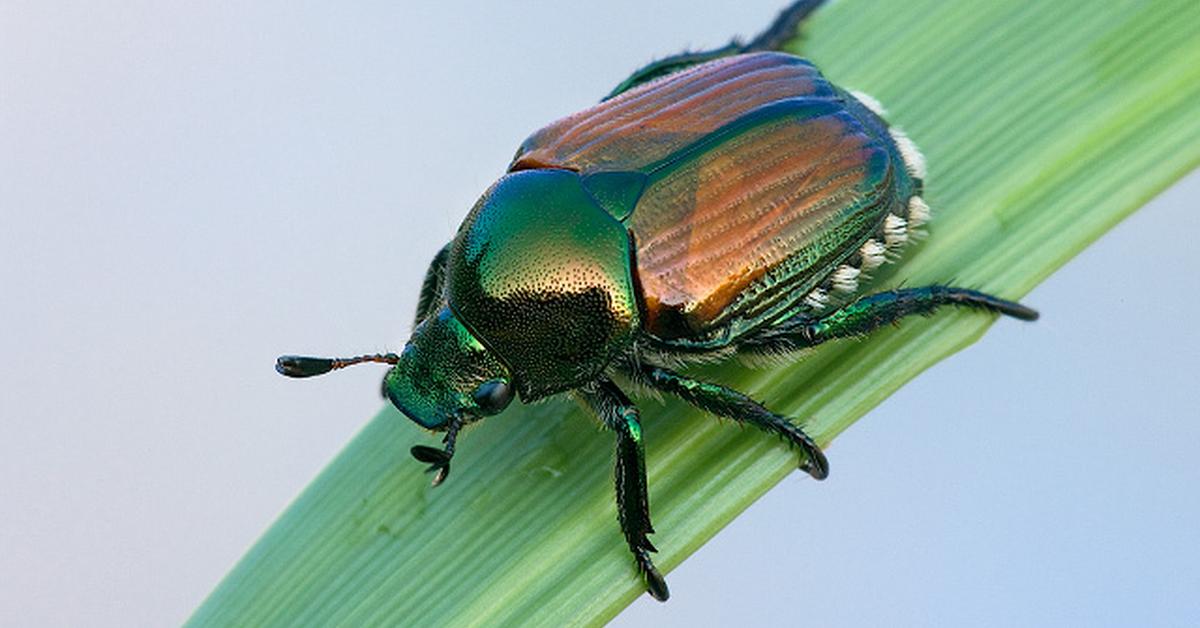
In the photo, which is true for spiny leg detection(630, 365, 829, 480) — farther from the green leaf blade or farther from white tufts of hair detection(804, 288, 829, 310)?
white tufts of hair detection(804, 288, 829, 310)

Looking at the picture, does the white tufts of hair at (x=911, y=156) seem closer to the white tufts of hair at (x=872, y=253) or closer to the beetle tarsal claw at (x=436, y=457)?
the white tufts of hair at (x=872, y=253)

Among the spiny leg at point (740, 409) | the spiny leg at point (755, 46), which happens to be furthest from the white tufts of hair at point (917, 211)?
the spiny leg at point (755, 46)

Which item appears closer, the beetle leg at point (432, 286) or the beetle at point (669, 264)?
the beetle at point (669, 264)

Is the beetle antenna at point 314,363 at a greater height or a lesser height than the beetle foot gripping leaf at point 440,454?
greater

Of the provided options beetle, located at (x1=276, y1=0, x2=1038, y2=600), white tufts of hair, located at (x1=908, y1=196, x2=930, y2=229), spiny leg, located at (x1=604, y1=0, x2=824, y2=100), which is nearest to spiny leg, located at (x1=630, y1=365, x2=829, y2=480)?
beetle, located at (x1=276, y1=0, x2=1038, y2=600)

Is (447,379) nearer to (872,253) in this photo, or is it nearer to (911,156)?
(872,253)

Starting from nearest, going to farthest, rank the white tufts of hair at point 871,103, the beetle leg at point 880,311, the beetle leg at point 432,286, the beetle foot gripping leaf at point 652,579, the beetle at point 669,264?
the beetle foot gripping leaf at point 652,579
the beetle leg at point 880,311
the beetle at point 669,264
the white tufts of hair at point 871,103
the beetle leg at point 432,286
